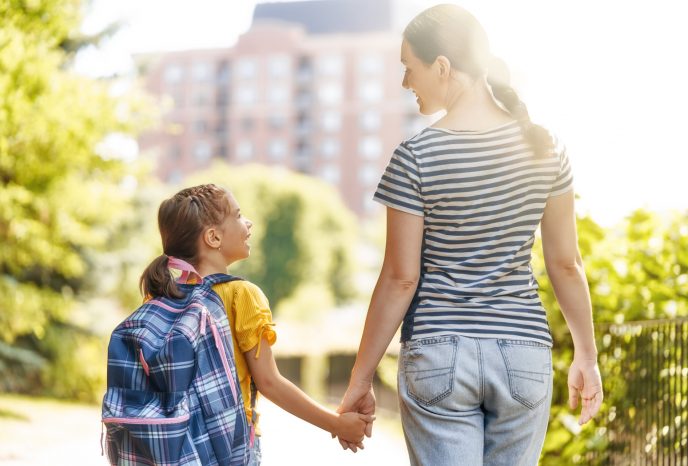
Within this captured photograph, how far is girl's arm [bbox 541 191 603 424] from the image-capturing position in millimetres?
2645

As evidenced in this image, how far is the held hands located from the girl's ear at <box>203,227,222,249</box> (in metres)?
0.55

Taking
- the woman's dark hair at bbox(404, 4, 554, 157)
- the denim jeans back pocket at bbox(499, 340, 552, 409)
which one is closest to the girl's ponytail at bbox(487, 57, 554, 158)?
the woman's dark hair at bbox(404, 4, 554, 157)

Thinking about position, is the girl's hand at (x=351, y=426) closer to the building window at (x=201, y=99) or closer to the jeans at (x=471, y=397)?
the jeans at (x=471, y=397)

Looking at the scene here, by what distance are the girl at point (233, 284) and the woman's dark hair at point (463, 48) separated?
70 cm

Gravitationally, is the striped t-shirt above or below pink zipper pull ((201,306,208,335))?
above

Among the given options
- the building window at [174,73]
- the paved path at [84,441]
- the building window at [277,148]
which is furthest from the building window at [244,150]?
the paved path at [84,441]

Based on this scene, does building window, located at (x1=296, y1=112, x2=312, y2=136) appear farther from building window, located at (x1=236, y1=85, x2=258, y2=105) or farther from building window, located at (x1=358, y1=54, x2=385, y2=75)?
building window, located at (x1=358, y1=54, x2=385, y2=75)

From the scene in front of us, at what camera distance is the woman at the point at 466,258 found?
95.1 inches

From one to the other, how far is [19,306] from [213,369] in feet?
38.2

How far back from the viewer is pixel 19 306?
531 inches

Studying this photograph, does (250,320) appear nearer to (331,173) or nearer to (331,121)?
(331,173)

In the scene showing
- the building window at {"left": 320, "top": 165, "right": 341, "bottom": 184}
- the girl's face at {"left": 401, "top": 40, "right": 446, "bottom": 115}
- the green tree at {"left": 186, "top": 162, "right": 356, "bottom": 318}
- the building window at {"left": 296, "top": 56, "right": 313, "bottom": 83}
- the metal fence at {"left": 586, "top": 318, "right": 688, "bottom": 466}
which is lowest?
the green tree at {"left": 186, "top": 162, "right": 356, "bottom": 318}

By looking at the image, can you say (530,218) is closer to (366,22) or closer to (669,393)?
(669,393)

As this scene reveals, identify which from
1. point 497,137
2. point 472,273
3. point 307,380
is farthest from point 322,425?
point 307,380
